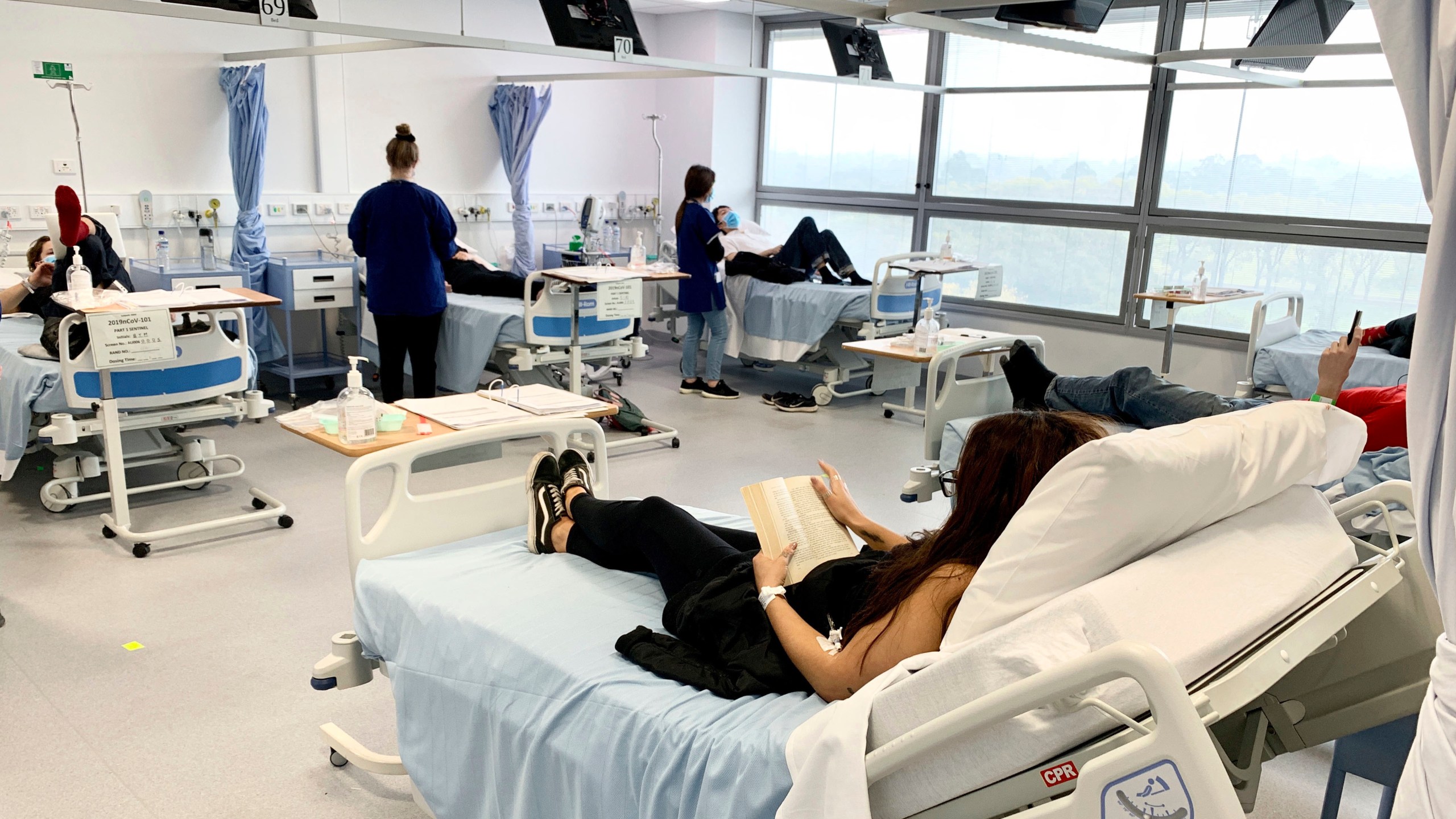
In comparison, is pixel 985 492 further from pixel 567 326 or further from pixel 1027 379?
pixel 567 326

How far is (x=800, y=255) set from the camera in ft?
24.3

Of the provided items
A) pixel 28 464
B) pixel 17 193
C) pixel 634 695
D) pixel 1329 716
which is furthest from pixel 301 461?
pixel 1329 716

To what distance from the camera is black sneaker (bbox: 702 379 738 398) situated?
6930 millimetres

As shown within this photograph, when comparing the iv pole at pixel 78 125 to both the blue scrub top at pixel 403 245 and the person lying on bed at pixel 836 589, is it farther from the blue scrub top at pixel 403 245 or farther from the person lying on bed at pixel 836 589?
the person lying on bed at pixel 836 589

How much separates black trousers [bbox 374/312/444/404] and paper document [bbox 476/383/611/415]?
1.92 m

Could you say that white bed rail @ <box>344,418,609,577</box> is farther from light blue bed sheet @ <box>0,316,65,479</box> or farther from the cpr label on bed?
light blue bed sheet @ <box>0,316,65,479</box>

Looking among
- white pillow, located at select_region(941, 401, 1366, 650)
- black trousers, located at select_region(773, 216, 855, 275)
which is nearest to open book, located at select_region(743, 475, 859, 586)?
white pillow, located at select_region(941, 401, 1366, 650)

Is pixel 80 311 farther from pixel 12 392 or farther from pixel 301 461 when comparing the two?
pixel 301 461

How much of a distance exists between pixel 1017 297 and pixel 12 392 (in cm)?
602

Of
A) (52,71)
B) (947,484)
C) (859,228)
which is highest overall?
(52,71)

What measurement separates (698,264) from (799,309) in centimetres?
72

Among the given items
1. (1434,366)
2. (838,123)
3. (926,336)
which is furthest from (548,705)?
(838,123)

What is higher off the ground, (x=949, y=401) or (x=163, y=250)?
(x=163, y=250)

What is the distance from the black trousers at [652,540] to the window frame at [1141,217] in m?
4.08
